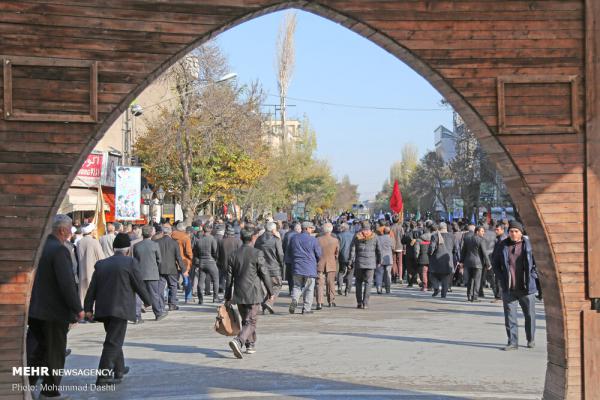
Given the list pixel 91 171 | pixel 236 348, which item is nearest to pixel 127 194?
pixel 91 171

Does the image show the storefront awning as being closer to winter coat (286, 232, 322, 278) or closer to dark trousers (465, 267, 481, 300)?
winter coat (286, 232, 322, 278)

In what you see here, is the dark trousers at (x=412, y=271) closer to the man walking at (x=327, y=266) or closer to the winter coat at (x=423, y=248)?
the winter coat at (x=423, y=248)

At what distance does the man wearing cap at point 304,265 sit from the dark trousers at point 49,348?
8497 millimetres

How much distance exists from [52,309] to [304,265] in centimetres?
872

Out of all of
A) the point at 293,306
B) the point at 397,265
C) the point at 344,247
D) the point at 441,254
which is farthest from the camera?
the point at 397,265

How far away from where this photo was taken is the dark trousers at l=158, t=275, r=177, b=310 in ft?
56.1

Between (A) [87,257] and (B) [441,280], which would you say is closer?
(A) [87,257]

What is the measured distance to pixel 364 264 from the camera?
18.5m

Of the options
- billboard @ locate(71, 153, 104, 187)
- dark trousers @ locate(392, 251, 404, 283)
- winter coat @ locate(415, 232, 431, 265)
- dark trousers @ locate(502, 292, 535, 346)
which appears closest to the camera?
dark trousers @ locate(502, 292, 535, 346)

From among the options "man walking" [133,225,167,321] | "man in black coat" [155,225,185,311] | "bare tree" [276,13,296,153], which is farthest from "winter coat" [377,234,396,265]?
"bare tree" [276,13,296,153]

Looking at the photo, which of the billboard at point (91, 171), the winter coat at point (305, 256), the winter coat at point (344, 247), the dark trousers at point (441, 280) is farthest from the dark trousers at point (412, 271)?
the billboard at point (91, 171)

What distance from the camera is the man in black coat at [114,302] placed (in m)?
9.98

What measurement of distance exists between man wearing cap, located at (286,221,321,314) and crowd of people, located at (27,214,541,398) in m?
0.02

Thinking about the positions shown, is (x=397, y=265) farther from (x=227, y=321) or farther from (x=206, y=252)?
(x=227, y=321)
